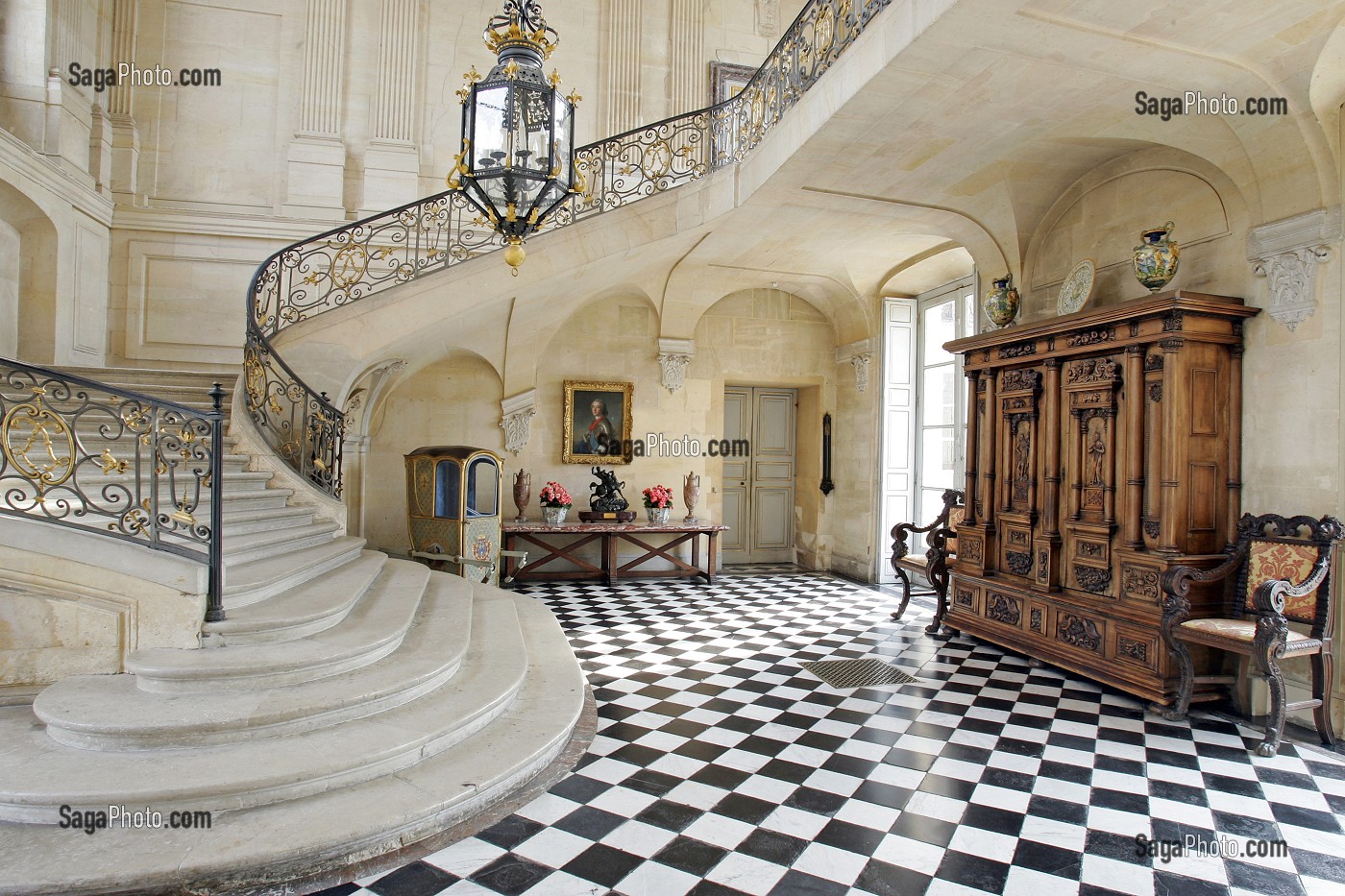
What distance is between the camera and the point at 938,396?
27.2 feet

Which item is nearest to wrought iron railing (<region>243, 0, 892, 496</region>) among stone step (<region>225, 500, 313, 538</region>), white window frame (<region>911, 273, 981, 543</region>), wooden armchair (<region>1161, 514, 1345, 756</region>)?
stone step (<region>225, 500, 313, 538</region>)

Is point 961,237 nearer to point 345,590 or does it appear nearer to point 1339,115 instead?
point 1339,115

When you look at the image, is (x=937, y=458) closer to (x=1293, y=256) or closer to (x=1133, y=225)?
(x=1133, y=225)

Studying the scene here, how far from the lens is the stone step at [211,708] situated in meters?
2.62

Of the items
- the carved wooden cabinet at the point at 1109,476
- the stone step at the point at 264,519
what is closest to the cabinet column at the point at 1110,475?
the carved wooden cabinet at the point at 1109,476

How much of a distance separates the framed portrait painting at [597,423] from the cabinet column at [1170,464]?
5.66 metres

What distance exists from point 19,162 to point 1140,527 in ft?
29.7

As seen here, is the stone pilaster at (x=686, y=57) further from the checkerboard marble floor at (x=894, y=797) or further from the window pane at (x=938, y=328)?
the checkerboard marble floor at (x=894, y=797)

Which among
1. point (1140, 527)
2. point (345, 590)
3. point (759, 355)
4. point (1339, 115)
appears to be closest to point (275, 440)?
point (345, 590)

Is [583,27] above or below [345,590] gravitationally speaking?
above

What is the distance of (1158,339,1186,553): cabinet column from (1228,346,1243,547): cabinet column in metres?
0.44

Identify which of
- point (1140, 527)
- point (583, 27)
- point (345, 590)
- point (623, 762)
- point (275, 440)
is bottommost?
point (623, 762)

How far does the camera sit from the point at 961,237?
653 cm

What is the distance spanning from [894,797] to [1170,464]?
272 centimetres
